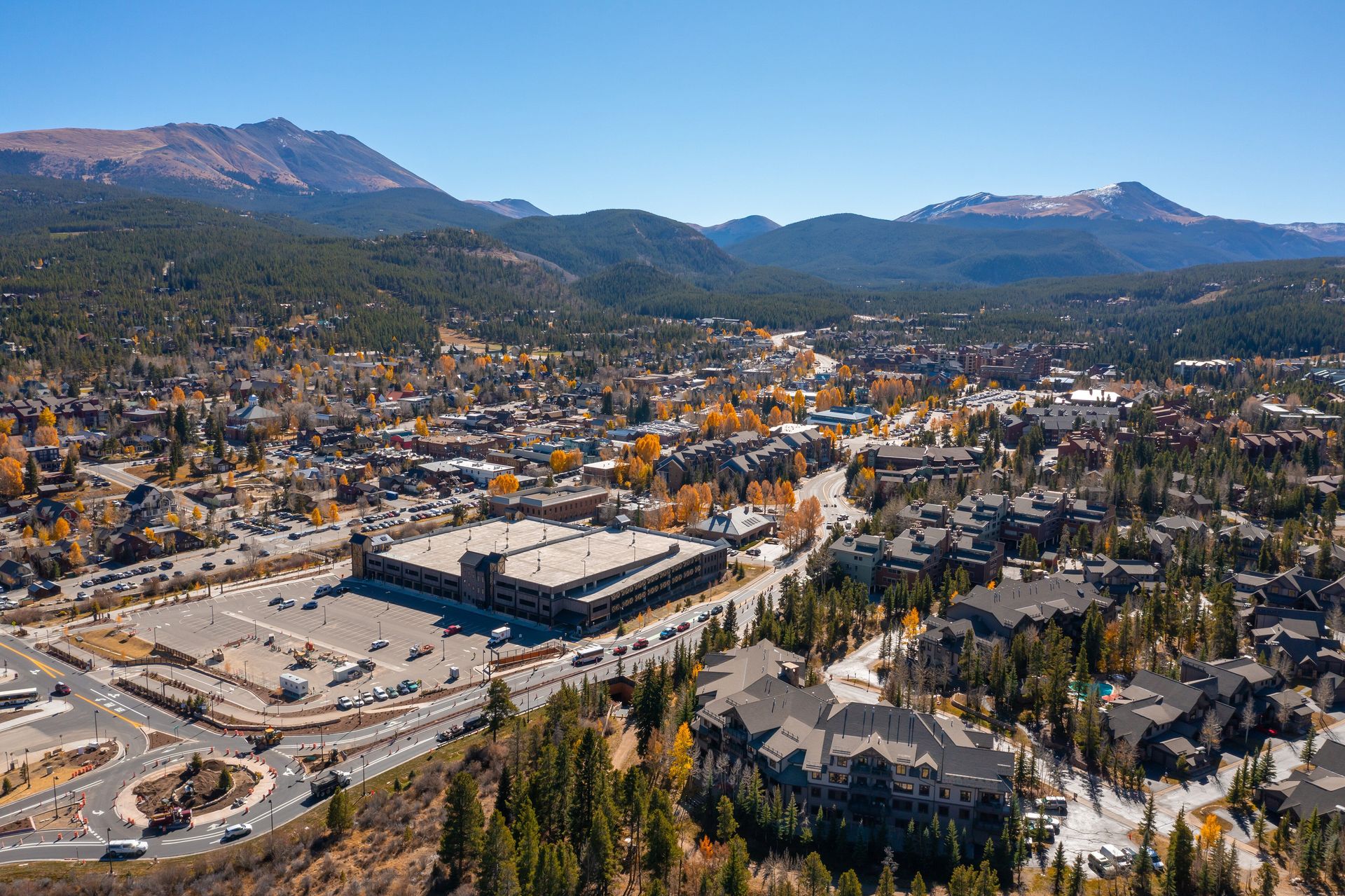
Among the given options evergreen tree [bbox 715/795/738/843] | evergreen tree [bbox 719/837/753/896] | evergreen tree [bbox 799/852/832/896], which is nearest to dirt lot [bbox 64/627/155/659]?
evergreen tree [bbox 715/795/738/843]

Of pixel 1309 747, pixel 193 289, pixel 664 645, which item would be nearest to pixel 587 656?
pixel 664 645

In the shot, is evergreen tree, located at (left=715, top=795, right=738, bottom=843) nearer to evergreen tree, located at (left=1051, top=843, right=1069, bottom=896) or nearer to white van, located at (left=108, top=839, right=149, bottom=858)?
evergreen tree, located at (left=1051, top=843, right=1069, bottom=896)

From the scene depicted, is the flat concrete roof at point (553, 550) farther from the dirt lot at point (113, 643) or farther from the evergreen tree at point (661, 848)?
the evergreen tree at point (661, 848)

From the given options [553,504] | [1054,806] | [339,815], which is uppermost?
[553,504]

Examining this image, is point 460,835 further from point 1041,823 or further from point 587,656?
point 1041,823

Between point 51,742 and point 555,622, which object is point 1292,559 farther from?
point 51,742

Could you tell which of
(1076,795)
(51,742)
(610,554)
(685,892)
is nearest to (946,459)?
(610,554)
